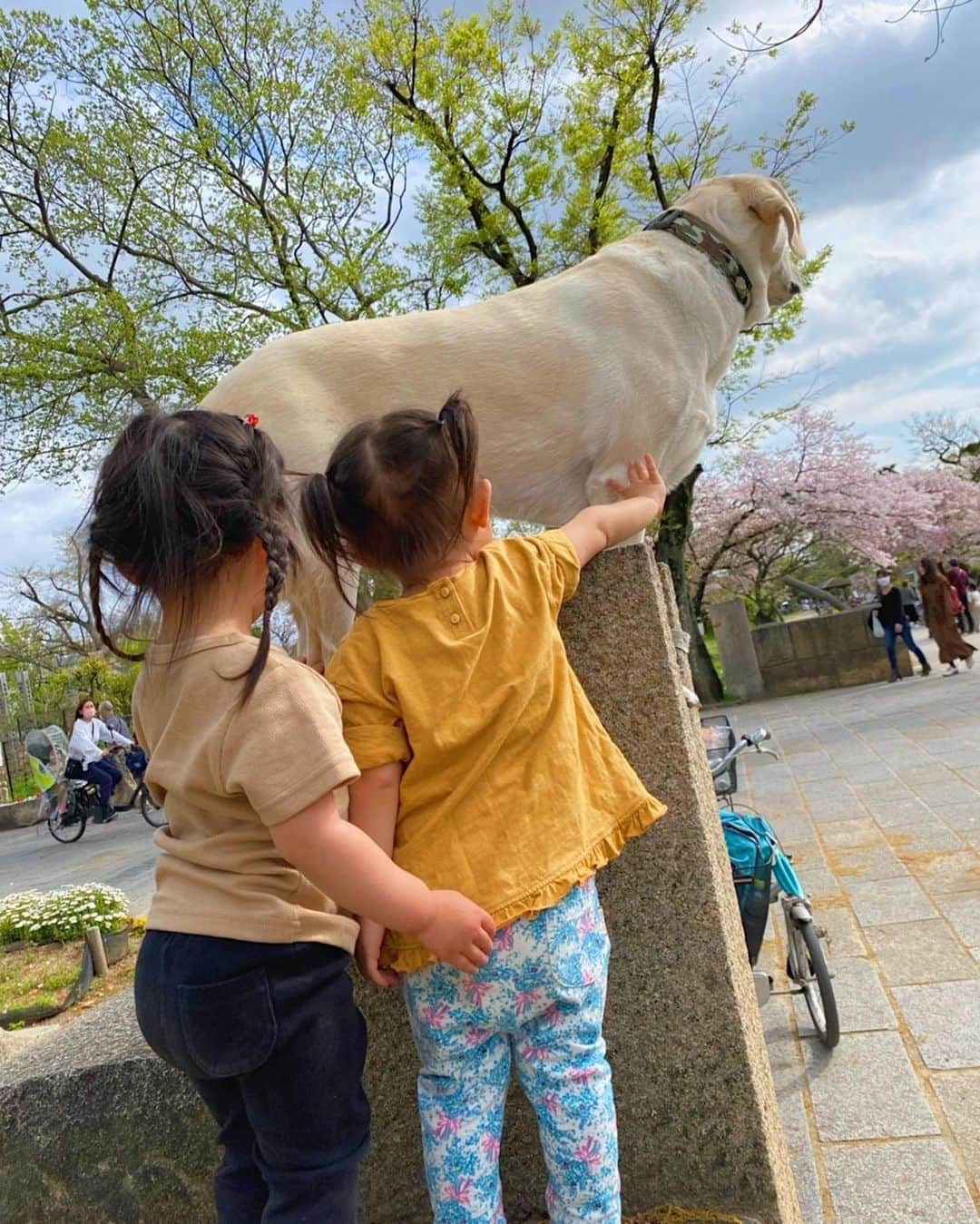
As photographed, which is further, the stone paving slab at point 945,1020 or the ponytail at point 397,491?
the stone paving slab at point 945,1020

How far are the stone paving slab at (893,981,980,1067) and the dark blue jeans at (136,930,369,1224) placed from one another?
2486mm

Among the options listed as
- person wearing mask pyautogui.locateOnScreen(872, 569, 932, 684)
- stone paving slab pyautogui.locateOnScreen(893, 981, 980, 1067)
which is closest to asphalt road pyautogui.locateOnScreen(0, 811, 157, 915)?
stone paving slab pyautogui.locateOnScreen(893, 981, 980, 1067)

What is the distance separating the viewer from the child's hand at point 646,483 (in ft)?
7.00

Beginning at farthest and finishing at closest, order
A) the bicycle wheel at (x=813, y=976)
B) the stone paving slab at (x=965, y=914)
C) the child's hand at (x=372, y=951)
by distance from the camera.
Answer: the stone paving slab at (x=965, y=914) → the bicycle wheel at (x=813, y=976) → the child's hand at (x=372, y=951)

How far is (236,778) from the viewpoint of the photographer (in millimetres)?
1352

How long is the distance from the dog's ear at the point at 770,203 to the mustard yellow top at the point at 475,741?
164cm

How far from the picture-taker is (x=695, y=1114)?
1987mm

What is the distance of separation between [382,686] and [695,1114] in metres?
1.26

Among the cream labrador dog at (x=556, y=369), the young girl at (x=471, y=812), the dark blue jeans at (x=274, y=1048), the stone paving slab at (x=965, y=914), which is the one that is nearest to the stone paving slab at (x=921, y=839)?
the stone paving slab at (x=965, y=914)

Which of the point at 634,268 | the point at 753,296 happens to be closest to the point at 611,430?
the point at 634,268

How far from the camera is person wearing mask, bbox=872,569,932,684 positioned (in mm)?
16312

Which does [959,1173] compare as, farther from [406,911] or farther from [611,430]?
[611,430]

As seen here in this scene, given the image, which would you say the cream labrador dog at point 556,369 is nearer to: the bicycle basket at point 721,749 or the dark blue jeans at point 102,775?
the bicycle basket at point 721,749

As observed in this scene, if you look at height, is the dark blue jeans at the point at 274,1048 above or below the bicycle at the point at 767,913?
above
